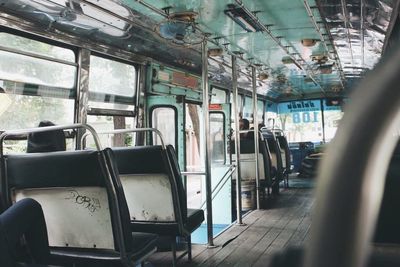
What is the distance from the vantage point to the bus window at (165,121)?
5722mm

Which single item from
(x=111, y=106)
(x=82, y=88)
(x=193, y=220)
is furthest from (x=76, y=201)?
(x=111, y=106)

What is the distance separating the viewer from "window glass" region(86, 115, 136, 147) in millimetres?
4668

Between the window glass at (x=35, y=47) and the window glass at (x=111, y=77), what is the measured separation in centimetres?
40

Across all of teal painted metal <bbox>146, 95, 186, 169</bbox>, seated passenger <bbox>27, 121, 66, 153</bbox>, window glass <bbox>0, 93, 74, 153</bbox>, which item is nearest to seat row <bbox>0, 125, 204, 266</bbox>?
seated passenger <bbox>27, 121, 66, 153</bbox>

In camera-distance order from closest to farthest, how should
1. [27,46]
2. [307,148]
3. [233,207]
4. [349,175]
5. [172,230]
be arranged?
[349,175]
[172,230]
[27,46]
[233,207]
[307,148]

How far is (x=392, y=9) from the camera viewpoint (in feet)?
→ 13.7

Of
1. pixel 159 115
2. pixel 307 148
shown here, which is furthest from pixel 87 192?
pixel 307 148

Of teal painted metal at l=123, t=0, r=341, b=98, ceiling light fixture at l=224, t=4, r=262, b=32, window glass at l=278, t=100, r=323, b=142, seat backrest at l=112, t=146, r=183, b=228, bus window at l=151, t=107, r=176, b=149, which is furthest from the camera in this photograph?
window glass at l=278, t=100, r=323, b=142

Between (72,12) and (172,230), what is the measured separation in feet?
7.44

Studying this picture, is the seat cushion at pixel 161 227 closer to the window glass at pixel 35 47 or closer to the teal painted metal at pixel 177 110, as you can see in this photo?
the window glass at pixel 35 47

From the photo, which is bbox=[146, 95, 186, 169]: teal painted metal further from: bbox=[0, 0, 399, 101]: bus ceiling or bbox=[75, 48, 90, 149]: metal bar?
bbox=[75, 48, 90, 149]: metal bar

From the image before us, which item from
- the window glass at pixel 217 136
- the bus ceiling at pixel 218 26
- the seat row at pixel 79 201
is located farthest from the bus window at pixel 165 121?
the seat row at pixel 79 201

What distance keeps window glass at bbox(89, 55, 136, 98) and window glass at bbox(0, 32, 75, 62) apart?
15.8 inches

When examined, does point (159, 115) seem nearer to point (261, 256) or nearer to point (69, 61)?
point (69, 61)
